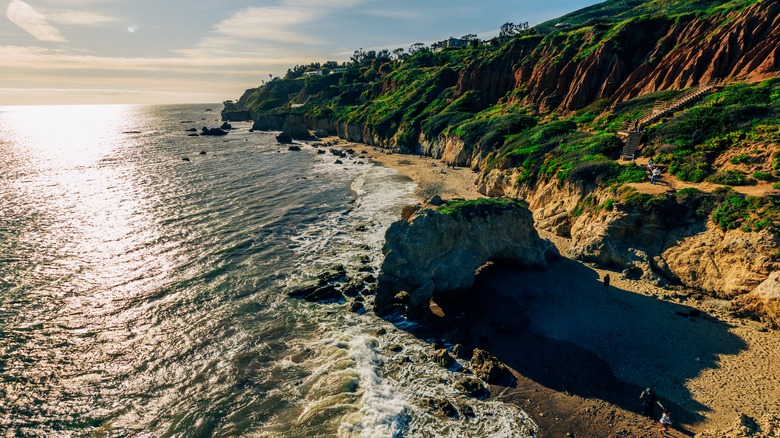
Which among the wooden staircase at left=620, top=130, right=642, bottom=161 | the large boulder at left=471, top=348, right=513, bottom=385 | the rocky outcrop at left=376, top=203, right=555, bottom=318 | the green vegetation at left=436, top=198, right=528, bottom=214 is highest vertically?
the wooden staircase at left=620, top=130, right=642, bottom=161

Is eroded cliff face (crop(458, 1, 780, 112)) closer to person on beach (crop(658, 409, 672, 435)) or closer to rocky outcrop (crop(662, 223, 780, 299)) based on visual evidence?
rocky outcrop (crop(662, 223, 780, 299))

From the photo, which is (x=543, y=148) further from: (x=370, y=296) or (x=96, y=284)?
(x=96, y=284)

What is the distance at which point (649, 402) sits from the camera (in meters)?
18.1

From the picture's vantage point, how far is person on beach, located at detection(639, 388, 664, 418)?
1802cm

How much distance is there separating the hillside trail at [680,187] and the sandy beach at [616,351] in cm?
885

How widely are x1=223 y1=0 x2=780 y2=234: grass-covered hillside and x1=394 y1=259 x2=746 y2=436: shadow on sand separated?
9.36 meters

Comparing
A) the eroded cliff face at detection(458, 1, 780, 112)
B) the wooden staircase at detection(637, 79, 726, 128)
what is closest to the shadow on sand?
the wooden staircase at detection(637, 79, 726, 128)

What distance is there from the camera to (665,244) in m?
29.3

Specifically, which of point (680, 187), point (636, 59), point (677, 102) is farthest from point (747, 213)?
point (636, 59)

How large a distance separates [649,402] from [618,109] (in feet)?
158

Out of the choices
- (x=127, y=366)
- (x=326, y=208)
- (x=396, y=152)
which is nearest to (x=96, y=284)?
(x=127, y=366)

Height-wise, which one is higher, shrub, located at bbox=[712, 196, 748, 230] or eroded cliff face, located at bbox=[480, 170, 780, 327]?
shrub, located at bbox=[712, 196, 748, 230]

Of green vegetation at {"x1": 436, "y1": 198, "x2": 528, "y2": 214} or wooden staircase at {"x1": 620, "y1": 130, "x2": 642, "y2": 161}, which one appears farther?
wooden staircase at {"x1": 620, "y1": 130, "x2": 642, "y2": 161}

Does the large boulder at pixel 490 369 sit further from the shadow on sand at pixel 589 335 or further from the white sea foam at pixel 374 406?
the white sea foam at pixel 374 406
